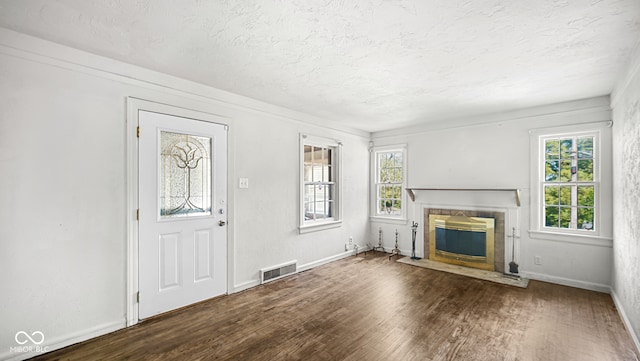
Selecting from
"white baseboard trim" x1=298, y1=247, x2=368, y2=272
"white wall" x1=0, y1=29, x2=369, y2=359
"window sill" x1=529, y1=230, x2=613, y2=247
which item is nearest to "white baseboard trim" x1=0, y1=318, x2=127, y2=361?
"white wall" x1=0, y1=29, x2=369, y2=359

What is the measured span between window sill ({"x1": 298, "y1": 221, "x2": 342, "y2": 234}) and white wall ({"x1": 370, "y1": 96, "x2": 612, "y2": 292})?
1.33 m

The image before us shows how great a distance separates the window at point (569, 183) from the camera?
3967 millimetres

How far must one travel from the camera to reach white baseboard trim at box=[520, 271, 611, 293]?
377 centimetres

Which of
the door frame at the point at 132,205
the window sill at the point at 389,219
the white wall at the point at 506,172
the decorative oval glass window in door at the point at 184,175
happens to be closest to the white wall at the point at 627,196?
the white wall at the point at 506,172

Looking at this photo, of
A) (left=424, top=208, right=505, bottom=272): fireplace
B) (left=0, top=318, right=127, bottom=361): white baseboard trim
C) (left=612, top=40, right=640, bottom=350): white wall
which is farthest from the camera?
(left=424, top=208, right=505, bottom=272): fireplace

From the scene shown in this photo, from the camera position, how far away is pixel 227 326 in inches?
112

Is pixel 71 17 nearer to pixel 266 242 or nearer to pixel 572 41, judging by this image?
pixel 266 242

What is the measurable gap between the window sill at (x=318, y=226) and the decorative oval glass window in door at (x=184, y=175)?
164cm

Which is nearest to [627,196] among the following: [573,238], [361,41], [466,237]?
[573,238]

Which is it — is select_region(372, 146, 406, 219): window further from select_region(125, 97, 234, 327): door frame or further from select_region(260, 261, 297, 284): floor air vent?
select_region(125, 97, 234, 327): door frame

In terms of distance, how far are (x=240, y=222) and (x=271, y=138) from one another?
4.19ft

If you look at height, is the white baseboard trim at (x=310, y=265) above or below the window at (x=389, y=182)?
below

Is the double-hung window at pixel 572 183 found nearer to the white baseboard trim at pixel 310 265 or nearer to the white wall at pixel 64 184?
the white baseboard trim at pixel 310 265

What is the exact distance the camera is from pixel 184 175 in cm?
329
